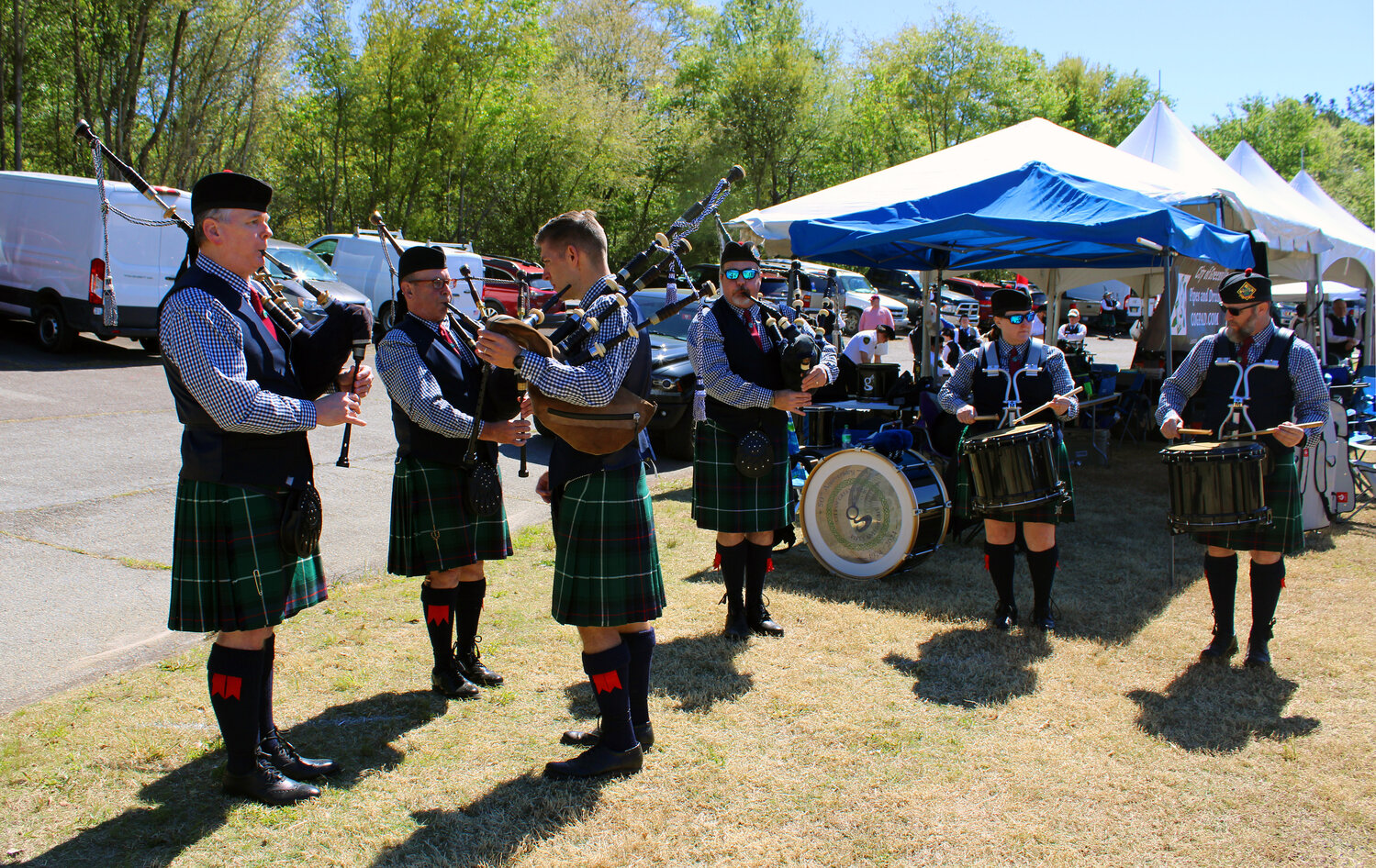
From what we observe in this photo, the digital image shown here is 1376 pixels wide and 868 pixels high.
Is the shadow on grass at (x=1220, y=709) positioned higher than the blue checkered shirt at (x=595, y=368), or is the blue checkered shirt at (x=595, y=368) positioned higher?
the blue checkered shirt at (x=595, y=368)

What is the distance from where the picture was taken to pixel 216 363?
7.36 feet

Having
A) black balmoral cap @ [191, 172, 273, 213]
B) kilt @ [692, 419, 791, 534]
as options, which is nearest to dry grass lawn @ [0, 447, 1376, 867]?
kilt @ [692, 419, 791, 534]

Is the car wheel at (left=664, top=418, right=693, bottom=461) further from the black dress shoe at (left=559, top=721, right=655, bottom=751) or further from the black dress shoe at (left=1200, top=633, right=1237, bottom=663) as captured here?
the black dress shoe at (left=559, top=721, right=655, bottom=751)

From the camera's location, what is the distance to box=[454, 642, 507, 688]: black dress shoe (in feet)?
11.0

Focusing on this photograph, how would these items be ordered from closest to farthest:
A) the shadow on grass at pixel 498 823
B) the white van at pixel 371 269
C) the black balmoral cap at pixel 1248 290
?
the shadow on grass at pixel 498 823 < the black balmoral cap at pixel 1248 290 < the white van at pixel 371 269

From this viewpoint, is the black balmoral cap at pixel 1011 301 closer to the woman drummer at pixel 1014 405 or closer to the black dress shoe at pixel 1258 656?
the woman drummer at pixel 1014 405

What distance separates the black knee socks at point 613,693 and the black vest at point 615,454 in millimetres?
499

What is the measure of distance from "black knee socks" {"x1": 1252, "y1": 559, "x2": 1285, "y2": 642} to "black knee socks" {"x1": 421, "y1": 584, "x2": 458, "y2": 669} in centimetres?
→ 307

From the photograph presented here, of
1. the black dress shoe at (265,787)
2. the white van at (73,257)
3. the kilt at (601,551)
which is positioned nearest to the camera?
the black dress shoe at (265,787)

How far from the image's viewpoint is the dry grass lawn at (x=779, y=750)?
95.1 inches

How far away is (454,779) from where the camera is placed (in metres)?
2.72

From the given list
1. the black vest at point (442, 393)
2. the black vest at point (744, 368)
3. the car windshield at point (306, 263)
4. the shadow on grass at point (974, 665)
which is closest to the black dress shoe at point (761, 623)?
the shadow on grass at point (974, 665)

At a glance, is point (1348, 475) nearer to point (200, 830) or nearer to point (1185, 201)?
point (1185, 201)

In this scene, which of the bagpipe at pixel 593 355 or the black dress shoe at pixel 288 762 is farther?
the black dress shoe at pixel 288 762
